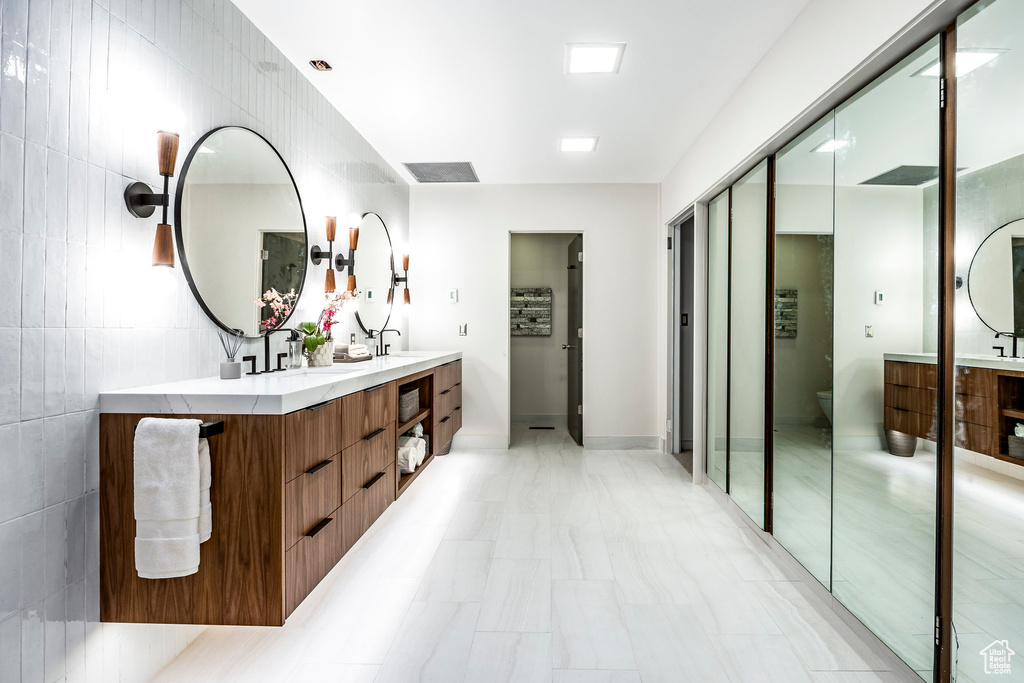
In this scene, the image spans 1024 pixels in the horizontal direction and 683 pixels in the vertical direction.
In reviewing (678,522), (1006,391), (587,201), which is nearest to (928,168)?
(1006,391)

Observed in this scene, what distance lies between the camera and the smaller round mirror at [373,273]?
3.70 meters

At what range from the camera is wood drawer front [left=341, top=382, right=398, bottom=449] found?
7.10ft

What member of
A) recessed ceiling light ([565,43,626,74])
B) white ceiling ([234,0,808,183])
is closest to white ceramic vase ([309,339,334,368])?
white ceiling ([234,0,808,183])

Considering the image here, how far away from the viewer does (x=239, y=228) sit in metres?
2.27

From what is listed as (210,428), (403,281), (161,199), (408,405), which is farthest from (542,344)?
(210,428)

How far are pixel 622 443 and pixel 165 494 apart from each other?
161 inches

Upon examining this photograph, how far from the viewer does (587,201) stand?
4977 millimetres

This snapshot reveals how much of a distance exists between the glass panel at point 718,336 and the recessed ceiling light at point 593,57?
3.96ft

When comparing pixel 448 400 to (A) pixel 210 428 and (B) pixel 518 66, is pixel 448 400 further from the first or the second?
(A) pixel 210 428

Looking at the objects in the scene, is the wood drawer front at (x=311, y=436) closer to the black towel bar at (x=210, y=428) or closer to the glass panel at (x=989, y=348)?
the black towel bar at (x=210, y=428)

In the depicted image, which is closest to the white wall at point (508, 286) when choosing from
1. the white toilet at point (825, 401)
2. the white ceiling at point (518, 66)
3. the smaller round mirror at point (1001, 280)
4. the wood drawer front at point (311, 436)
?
the white ceiling at point (518, 66)

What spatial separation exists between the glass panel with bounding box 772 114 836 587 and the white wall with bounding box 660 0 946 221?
17 cm

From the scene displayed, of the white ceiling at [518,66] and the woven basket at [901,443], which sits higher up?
the white ceiling at [518,66]

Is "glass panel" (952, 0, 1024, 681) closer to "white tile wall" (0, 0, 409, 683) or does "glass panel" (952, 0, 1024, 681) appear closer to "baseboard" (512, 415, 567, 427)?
"white tile wall" (0, 0, 409, 683)
